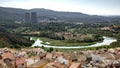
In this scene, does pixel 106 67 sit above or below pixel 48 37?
above

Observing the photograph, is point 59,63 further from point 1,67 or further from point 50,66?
point 1,67

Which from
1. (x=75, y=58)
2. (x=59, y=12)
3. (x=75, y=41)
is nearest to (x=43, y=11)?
(x=59, y=12)

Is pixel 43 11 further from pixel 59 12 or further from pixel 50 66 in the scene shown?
pixel 50 66

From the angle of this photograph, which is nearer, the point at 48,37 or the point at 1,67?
the point at 1,67

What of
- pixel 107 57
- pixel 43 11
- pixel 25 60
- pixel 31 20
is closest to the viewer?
pixel 25 60

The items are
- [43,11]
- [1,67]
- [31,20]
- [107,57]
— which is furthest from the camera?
[43,11]

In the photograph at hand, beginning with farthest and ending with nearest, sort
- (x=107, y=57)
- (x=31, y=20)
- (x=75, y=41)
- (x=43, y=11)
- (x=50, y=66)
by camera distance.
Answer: (x=43, y=11)
(x=31, y=20)
(x=75, y=41)
(x=107, y=57)
(x=50, y=66)

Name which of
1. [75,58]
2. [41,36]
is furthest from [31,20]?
[75,58]

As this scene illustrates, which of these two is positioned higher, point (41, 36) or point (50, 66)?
point (50, 66)

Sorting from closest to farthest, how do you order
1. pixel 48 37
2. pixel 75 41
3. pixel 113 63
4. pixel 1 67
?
pixel 1 67 < pixel 113 63 < pixel 75 41 < pixel 48 37
